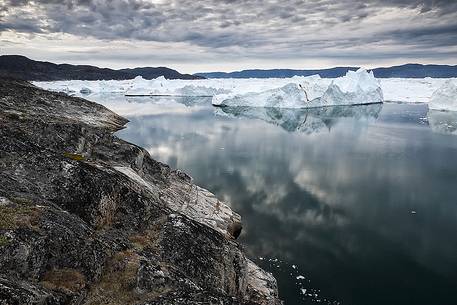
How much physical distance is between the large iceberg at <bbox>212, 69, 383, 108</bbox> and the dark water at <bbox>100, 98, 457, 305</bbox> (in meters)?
32.9

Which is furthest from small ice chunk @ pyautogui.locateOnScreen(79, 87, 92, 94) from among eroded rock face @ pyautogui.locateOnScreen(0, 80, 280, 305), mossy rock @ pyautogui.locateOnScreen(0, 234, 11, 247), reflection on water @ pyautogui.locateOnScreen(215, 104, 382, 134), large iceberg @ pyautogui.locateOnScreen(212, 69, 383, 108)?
mossy rock @ pyautogui.locateOnScreen(0, 234, 11, 247)

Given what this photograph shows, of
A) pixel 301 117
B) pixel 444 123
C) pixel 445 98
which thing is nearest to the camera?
pixel 444 123

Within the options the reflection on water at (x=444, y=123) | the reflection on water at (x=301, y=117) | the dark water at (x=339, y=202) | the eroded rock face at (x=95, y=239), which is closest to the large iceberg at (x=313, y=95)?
the reflection on water at (x=301, y=117)

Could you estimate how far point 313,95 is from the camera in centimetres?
8481

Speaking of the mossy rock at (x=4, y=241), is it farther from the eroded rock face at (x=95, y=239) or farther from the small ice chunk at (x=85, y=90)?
the small ice chunk at (x=85, y=90)

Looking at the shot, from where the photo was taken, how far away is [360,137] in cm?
4888

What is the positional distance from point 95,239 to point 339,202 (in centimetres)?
1697

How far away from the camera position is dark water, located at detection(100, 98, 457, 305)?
15.1 m

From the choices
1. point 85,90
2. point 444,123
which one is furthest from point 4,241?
point 85,90

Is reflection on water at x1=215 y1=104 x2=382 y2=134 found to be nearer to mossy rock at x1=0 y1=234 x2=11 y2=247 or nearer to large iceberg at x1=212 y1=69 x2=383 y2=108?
large iceberg at x1=212 y1=69 x2=383 y2=108

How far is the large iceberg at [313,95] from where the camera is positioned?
83.4m

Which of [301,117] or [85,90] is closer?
[301,117]

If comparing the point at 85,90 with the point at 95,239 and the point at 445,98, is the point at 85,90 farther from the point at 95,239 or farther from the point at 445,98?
the point at 95,239

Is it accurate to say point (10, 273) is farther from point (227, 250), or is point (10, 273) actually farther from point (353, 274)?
point (353, 274)
